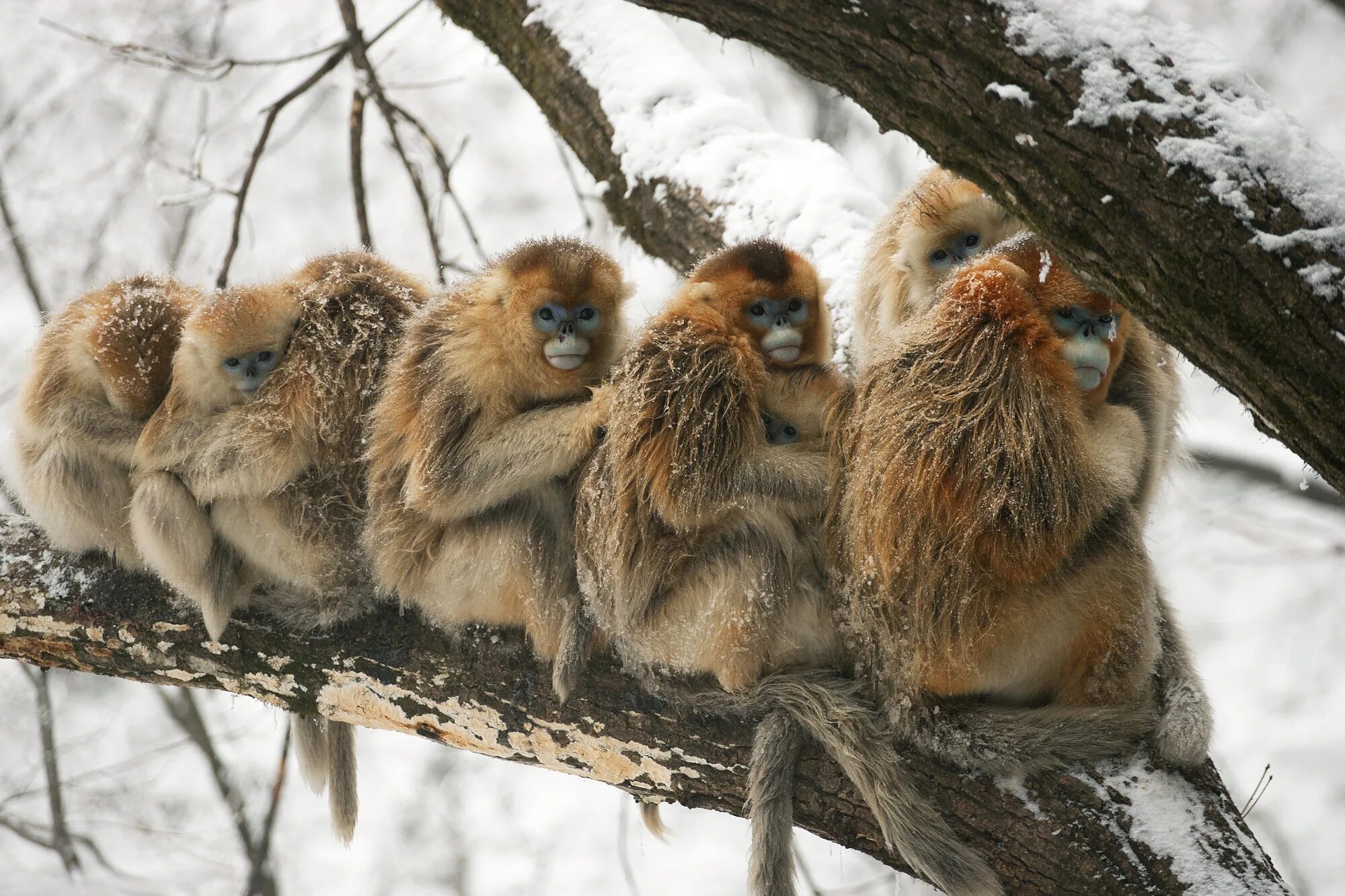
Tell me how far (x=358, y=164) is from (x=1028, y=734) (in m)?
4.60

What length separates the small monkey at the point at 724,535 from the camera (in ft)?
11.1

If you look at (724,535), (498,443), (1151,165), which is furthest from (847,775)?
(1151,165)

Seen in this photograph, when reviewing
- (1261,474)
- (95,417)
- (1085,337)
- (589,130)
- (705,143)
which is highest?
(589,130)

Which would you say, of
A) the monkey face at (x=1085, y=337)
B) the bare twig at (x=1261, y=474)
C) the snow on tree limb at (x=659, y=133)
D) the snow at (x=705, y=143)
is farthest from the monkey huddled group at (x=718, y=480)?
the bare twig at (x=1261, y=474)

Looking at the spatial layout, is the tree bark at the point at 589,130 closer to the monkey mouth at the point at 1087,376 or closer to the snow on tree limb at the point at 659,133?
the snow on tree limb at the point at 659,133

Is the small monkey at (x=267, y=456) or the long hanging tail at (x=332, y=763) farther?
the long hanging tail at (x=332, y=763)

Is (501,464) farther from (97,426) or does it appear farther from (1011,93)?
(1011,93)

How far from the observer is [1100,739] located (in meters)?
3.14

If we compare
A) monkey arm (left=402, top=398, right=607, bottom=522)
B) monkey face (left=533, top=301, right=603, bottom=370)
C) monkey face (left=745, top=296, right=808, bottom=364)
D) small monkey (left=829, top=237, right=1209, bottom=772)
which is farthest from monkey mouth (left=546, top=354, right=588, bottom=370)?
small monkey (left=829, top=237, right=1209, bottom=772)

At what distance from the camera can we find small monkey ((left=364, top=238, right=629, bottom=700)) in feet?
12.3

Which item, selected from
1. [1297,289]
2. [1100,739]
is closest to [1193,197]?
[1297,289]

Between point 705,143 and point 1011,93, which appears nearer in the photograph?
point 1011,93

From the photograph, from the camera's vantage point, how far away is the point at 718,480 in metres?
3.49

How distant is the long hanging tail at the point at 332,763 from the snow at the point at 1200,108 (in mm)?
3393
